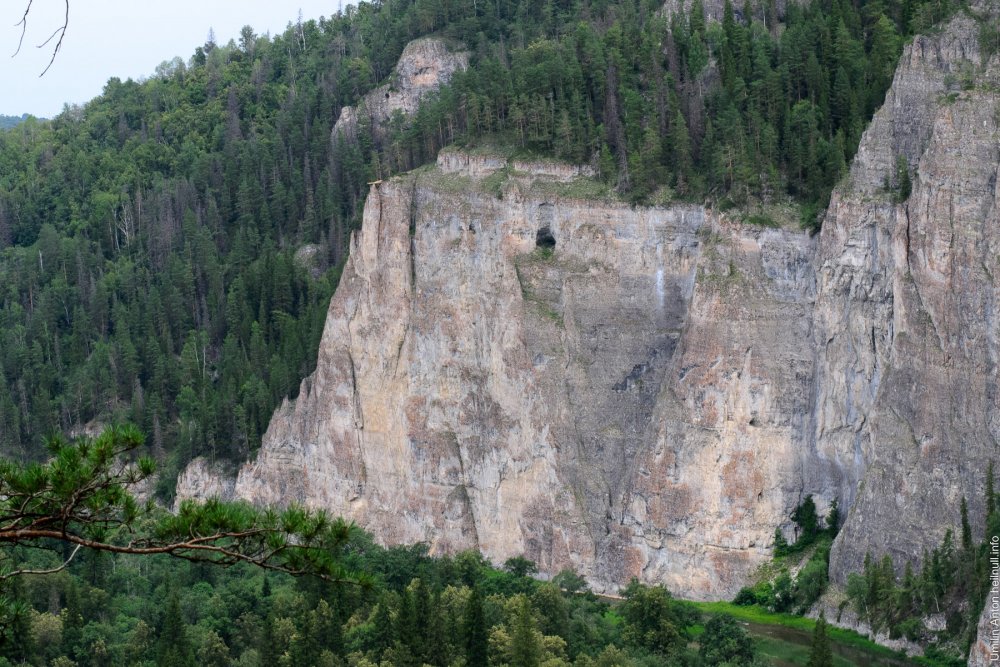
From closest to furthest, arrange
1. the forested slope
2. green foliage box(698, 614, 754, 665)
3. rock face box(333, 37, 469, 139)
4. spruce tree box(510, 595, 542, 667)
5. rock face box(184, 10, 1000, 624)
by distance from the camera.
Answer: spruce tree box(510, 595, 542, 667), green foliage box(698, 614, 754, 665), rock face box(184, 10, 1000, 624), the forested slope, rock face box(333, 37, 469, 139)

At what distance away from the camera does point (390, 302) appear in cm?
6306

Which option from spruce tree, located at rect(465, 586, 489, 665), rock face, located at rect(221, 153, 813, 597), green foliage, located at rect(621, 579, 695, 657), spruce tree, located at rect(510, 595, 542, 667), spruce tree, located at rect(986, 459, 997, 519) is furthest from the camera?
rock face, located at rect(221, 153, 813, 597)

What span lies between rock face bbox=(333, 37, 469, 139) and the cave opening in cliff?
23660mm

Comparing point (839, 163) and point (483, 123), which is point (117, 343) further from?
point (839, 163)

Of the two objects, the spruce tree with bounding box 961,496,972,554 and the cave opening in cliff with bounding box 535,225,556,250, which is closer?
the spruce tree with bounding box 961,496,972,554

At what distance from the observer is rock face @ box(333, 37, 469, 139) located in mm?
82312

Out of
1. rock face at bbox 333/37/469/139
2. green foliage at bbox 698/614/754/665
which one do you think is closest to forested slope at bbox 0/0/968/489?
rock face at bbox 333/37/469/139

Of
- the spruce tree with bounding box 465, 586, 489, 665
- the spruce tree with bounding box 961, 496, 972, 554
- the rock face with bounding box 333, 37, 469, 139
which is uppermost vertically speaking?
the rock face with bounding box 333, 37, 469, 139

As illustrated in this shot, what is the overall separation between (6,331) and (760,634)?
1774 inches

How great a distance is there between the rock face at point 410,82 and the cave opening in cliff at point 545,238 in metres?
23.7

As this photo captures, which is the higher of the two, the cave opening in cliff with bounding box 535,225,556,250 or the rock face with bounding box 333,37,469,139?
the rock face with bounding box 333,37,469,139

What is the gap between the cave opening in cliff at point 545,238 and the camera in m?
59.5

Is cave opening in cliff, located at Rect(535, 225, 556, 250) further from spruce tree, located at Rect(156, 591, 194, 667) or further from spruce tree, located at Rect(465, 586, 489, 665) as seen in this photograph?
spruce tree, located at Rect(156, 591, 194, 667)

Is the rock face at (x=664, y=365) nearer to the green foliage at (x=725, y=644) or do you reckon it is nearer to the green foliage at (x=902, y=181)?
the green foliage at (x=902, y=181)
